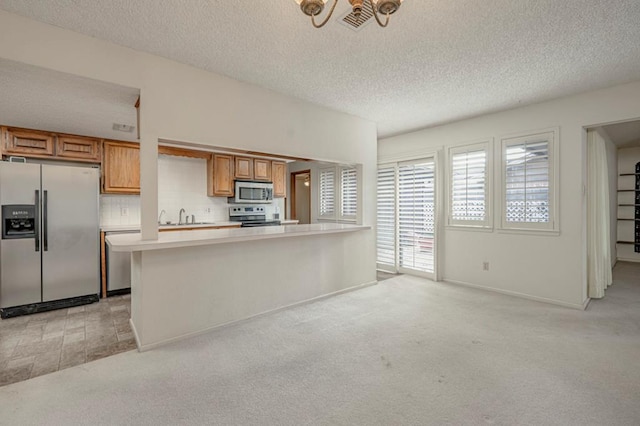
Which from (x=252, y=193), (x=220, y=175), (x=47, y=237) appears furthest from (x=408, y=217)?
(x=47, y=237)

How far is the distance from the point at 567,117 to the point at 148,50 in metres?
4.49

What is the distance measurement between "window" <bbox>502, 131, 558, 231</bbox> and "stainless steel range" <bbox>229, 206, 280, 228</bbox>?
385 centimetres

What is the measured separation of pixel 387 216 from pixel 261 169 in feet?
8.21

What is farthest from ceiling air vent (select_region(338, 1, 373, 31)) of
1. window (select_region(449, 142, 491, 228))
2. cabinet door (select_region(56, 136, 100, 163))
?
cabinet door (select_region(56, 136, 100, 163))

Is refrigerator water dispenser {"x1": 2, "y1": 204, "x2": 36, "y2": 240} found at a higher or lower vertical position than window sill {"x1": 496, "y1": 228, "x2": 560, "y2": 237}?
higher

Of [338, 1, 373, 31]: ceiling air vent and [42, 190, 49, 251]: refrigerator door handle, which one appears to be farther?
[42, 190, 49, 251]: refrigerator door handle

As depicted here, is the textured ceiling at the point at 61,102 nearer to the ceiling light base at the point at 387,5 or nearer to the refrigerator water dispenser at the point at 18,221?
the refrigerator water dispenser at the point at 18,221

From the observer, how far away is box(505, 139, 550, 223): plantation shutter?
3729 mm

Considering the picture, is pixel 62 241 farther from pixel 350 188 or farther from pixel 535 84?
pixel 535 84

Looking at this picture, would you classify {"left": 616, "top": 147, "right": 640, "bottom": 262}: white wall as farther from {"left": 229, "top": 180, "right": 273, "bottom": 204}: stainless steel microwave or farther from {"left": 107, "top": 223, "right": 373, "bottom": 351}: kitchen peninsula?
{"left": 229, "top": 180, "right": 273, "bottom": 204}: stainless steel microwave

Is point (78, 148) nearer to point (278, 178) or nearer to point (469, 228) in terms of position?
point (278, 178)

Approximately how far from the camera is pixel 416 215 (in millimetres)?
4957

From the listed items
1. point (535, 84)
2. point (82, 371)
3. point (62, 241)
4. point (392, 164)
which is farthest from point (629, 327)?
point (62, 241)

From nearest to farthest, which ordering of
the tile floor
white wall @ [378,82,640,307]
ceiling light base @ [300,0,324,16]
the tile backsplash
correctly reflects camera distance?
ceiling light base @ [300,0,324,16], the tile floor, white wall @ [378,82,640,307], the tile backsplash
